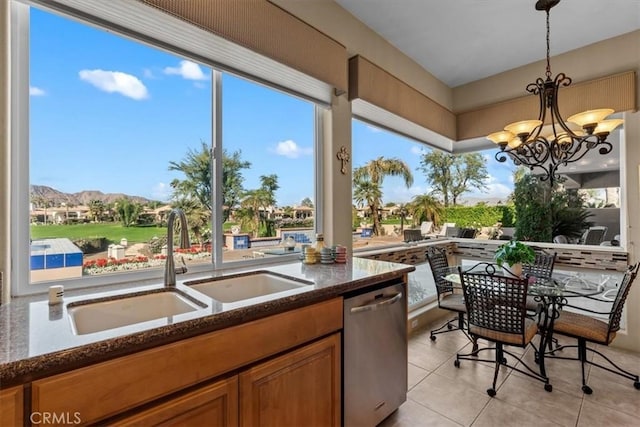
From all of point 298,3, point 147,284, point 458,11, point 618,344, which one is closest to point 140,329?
point 147,284

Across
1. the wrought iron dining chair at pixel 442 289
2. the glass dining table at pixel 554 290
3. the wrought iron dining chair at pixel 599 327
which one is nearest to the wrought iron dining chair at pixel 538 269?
the glass dining table at pixel 554 290

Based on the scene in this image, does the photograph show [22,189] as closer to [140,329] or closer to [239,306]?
[140,329]

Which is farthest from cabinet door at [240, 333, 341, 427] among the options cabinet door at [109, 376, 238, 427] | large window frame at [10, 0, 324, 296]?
large window frame at [10, 0, 324, 296]

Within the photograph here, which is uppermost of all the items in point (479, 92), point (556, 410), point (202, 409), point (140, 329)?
point (479, 92)

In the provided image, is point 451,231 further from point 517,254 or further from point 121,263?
point 121,263

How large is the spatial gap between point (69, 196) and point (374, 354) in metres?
1.92

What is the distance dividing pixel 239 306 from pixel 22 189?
1223 millimetres

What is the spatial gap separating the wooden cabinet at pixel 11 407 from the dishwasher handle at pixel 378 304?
1.30 meters

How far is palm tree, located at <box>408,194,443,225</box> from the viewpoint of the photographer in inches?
146

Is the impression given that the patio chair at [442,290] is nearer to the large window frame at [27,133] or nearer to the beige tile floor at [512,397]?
the beige tile floor at [512,397]

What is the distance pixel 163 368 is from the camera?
3.27 ft

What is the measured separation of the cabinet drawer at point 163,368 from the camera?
→ 2.74 ft

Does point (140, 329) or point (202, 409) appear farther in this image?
point (202, 409)

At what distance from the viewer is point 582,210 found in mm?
3754
